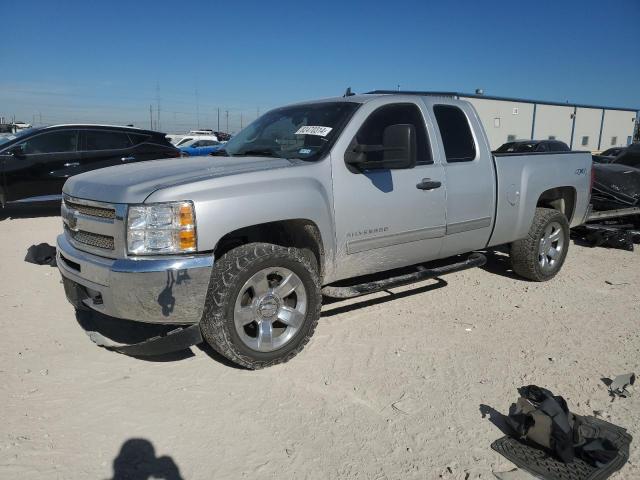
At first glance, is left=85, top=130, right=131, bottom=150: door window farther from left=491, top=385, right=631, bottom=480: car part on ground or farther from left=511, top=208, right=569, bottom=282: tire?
left=491, top=385, right=631, bottom=480: car part on ground

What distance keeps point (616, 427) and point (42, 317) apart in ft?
14.7

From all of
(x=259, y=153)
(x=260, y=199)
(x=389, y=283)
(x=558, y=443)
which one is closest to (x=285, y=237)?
(x=260, y=199)

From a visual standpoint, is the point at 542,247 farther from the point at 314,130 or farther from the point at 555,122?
the point at 555,122

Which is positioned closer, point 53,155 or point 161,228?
point 161,228

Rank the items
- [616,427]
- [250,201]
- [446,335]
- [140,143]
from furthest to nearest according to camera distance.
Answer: [140,143] → [446,335] → [250,201] → [616,427]

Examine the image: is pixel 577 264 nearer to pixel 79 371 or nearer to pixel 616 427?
pixel 616 427

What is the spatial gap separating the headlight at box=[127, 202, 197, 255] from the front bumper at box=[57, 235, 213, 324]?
68 mm

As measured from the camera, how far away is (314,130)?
3998 millimetres

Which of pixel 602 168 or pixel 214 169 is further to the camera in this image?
pixel 602 168

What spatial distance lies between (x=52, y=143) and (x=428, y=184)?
760cm

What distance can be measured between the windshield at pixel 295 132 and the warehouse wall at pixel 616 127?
51607 millimetres

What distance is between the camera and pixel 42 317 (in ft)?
14.6

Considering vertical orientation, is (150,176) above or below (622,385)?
above

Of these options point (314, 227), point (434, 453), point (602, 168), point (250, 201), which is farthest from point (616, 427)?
point (602, 168)
